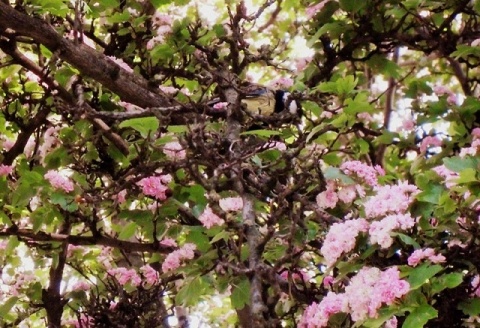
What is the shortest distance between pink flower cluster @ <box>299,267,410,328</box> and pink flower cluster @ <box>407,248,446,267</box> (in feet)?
0.17

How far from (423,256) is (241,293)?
0.75m

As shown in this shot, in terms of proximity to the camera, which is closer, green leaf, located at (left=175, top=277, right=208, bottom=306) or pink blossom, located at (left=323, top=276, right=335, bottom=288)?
pink blossom, located at (left=323, top=276, right=335, bottom=288)

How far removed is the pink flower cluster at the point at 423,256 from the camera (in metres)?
1.66

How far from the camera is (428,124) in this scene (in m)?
3.45

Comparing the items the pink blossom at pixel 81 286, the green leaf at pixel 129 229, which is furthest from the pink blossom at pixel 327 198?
the pink blossom at pixel 81 286

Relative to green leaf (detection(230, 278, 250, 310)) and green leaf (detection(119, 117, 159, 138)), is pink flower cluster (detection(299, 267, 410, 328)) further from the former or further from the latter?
green leaf (detection(119, 117, 159, 138))

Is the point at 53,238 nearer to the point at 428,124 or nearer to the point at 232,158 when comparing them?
the point at 232,158

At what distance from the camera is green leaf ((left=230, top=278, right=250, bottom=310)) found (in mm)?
2211

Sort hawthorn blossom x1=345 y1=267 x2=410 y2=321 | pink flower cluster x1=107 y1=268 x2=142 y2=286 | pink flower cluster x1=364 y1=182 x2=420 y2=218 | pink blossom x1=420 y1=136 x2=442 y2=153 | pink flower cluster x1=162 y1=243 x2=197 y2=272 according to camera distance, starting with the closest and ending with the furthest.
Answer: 1. hawthorn blossom x1=345 y1=267 x2=410 y2=321
2. pink flower cluster x1=364 y1=182 x2=420 y2=218
3. pink flower cluster x1=162 y1=243 x2=197 y2=272
4. pink flower cluster x1=107 y1=268 x2=142 y2=286
5. pink blossom x1=420 y1=136 x2=442 y2=153

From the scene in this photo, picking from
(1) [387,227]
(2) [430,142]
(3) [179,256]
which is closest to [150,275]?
(3) [179,256]

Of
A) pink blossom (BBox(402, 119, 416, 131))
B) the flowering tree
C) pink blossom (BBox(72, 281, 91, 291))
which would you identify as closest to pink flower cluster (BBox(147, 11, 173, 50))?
the flowering tree

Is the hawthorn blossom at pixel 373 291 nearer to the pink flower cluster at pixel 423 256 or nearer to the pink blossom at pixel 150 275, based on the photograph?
the pink flower cluster at pixel 423 256

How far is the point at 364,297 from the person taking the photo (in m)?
1.66

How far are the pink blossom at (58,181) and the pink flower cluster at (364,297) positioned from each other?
1147 mm
